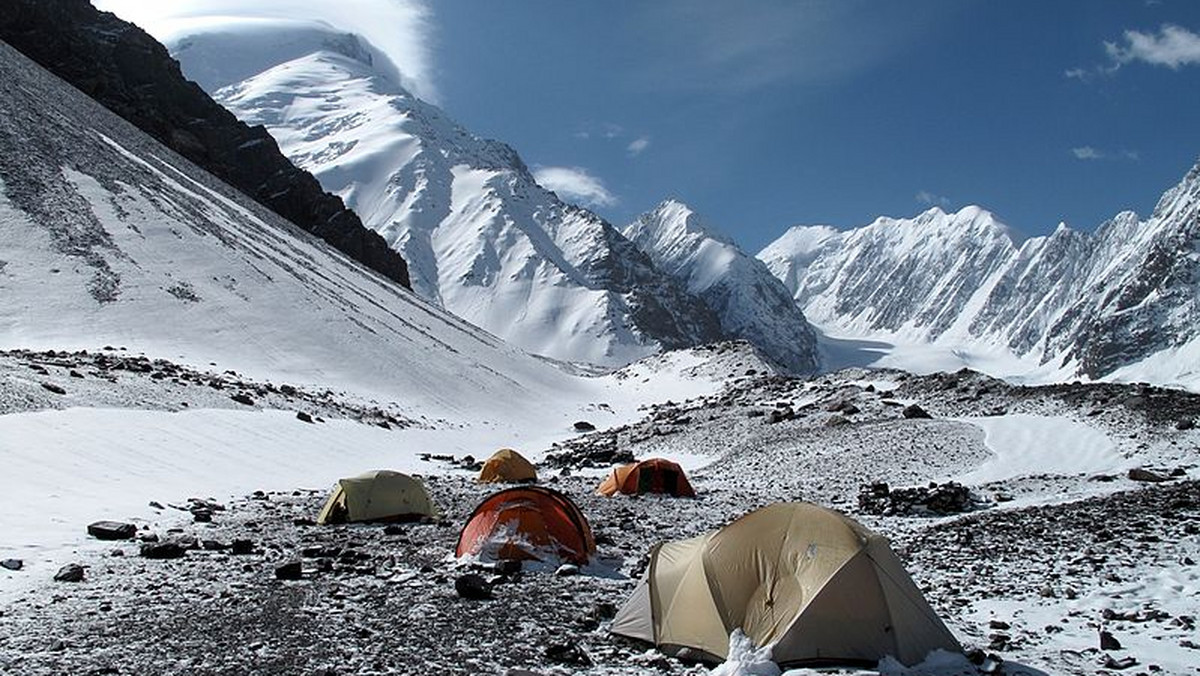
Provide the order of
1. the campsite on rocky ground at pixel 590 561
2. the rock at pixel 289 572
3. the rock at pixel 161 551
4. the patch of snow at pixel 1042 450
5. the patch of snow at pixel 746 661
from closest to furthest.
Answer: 1. the patch of snow at pixel 746 661
2. the campsite on rocky ground at pixel 590 561
3. the rock at pixel 289 572
4. the rock at pixel 161 551
5. the patch of snow at pixel 1042 450

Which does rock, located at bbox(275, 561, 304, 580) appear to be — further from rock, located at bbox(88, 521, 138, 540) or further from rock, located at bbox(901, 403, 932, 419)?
rock, located at bbox(901, 403, 932, 419)

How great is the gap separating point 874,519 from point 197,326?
1888 inches

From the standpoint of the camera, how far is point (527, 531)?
17109mm

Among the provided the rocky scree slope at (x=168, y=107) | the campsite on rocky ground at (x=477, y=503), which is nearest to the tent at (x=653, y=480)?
the campsite on rocky ground at (x=477, y=503)

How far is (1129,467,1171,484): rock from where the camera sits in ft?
78.9

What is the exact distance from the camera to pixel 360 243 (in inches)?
5861

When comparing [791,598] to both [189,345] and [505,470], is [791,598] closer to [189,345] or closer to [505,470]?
[505,470]

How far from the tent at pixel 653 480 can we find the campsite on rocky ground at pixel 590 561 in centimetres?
58

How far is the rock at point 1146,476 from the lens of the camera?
24.0 meters

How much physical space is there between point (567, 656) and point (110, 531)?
1085 centimetres

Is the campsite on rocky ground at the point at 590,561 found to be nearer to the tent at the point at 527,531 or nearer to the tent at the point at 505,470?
the tent at the point at 527,531

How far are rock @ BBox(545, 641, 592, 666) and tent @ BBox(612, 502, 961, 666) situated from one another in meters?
1.21

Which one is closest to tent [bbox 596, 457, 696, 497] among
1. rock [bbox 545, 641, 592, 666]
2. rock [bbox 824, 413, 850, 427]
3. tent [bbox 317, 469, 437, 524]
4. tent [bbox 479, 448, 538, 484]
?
tent [bbox 479, 448, 538, 484]

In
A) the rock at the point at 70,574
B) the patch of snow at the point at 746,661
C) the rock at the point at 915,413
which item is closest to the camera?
the patch of snow at the point at 746,661
